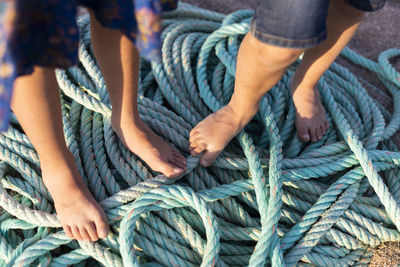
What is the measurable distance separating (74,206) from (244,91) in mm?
535

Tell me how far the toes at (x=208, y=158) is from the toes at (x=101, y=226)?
0.33 m

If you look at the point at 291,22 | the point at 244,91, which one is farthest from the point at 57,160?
the point at 291,22

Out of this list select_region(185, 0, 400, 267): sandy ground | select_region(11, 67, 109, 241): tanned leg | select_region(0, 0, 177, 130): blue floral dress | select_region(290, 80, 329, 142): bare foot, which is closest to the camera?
select_region(0, 0, 177, 130): blue floral dress

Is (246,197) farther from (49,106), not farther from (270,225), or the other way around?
(49,106)

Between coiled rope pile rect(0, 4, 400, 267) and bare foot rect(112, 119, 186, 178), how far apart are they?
0.04 meters

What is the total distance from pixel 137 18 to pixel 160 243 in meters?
0.63

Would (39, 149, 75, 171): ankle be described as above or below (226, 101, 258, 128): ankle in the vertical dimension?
above

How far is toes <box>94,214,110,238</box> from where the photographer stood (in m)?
1.03

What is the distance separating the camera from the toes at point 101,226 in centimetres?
103

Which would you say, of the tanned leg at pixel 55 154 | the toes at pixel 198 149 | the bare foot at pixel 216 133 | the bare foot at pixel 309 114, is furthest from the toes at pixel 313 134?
the tanned leg at pixel 55 154

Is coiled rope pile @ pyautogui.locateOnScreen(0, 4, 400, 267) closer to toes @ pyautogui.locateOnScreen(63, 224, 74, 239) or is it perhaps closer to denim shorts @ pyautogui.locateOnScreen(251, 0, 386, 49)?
toes @ pyautogui.locateOnScreen(63, 224, 74, 239)

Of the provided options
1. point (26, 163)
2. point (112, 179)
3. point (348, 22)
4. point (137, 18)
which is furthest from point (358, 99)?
point (26, 163)

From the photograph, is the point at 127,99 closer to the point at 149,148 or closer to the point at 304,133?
the point at 149,148

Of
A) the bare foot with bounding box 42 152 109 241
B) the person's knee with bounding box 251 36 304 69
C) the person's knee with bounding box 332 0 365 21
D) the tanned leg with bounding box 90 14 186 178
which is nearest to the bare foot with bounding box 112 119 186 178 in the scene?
the tanned leg with bounding box 90 14 186 178
